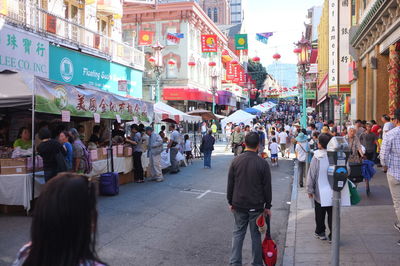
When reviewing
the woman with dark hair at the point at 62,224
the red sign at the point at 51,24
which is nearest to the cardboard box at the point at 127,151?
the red sign at the point at 51,24

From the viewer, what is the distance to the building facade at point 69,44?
13922mm

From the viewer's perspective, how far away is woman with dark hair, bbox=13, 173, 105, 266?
1.78m

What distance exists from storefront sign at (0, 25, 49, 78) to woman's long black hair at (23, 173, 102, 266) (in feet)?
39.6

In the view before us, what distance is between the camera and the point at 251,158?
16.3 feet

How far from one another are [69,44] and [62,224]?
1663 centimetres

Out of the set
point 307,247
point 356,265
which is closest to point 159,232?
point 307,247

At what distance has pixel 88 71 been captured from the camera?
1875 centimetres

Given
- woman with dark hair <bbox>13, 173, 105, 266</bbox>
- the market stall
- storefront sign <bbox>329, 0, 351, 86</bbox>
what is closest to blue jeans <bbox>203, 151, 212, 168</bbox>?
the market stall

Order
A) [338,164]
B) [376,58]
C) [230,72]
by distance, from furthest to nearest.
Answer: [230,72] < [376,58] < [338,164]

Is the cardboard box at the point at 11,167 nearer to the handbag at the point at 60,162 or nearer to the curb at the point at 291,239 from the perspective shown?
the handbag at the point at 60,162

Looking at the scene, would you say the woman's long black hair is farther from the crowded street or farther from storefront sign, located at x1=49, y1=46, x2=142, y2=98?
storefront sign, located at x1=49, y1=46, x2=142, y2=98

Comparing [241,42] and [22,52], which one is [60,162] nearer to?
[22,52]

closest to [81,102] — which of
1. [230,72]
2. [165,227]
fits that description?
[165,227]

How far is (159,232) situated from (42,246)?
5.58 m
